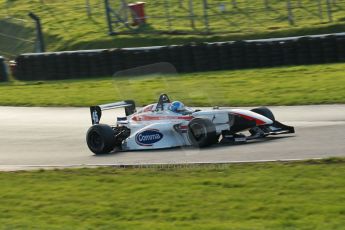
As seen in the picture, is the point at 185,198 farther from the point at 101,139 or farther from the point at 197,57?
the point at 197,57

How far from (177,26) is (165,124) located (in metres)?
17.1

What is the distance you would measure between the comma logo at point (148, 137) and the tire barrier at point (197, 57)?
9708mm

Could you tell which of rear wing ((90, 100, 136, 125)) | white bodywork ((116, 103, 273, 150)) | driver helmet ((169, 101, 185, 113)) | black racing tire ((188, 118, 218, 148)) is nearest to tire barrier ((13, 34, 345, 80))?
rear wing ((90, 100, 136, 125))

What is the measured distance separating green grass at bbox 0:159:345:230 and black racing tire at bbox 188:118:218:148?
3.97ft

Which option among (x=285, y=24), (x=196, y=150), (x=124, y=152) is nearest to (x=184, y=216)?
(x=196, y=150)

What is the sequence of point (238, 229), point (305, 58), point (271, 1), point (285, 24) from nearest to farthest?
point (238, 229)
point (305, 58)
point (285, 24)
point (271, 1)

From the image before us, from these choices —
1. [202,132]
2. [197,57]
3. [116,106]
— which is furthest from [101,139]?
[197,57]

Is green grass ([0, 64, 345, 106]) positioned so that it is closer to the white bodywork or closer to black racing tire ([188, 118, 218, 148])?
the white bodywork

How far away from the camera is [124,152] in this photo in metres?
12.9

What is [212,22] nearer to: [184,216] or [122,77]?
[122,77]

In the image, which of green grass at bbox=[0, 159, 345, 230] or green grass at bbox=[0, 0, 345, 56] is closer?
green grass at bbox=[0, 159, 345, 230]

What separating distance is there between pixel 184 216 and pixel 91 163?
4.32 m

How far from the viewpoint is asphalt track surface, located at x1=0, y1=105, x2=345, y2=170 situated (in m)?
11.2

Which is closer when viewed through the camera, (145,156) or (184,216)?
(184,216)
